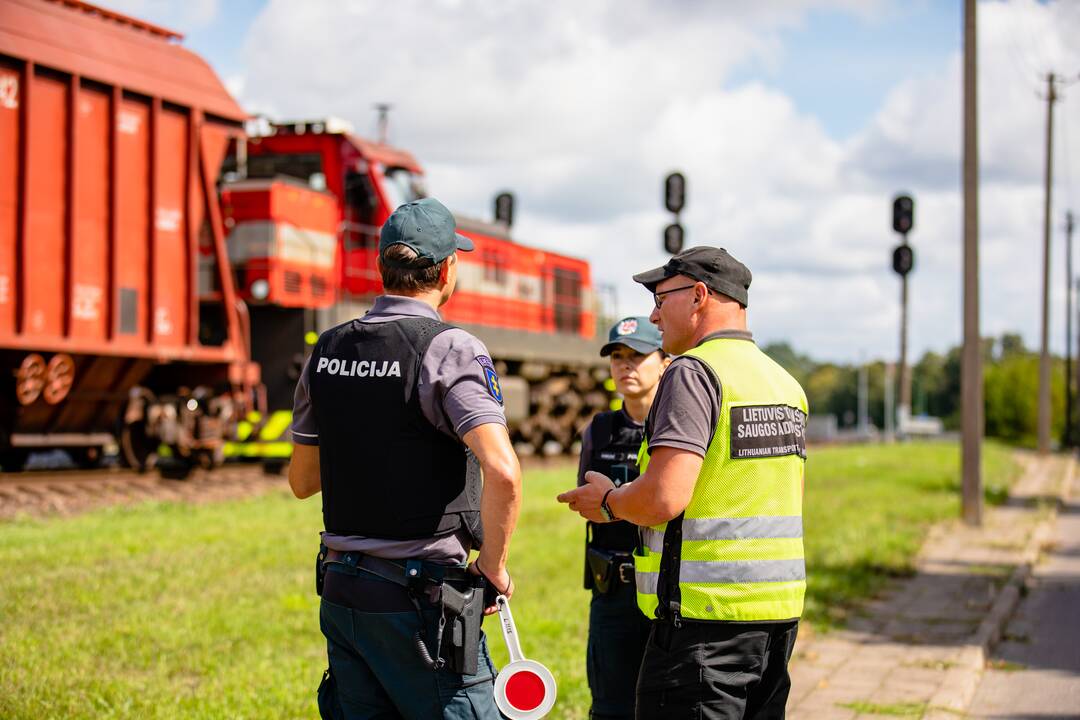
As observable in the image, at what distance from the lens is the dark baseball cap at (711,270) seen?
327cm

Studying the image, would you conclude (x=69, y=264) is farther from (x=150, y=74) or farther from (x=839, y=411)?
(x=839, y=411)

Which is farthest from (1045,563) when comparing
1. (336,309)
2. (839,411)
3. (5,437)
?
(839,411)

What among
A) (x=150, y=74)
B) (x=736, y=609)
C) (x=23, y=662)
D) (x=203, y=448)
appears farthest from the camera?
(x=203, y=448)

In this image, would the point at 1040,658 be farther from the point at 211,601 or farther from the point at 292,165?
the point at 292,165

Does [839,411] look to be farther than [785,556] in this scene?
Yes

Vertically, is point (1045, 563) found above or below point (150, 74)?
below

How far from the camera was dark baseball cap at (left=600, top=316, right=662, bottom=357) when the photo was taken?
4.43 meters

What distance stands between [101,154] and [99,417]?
304 cm

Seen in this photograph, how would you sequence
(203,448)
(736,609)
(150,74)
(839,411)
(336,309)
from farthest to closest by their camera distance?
(839,411), (336,309), (203,448), (150,74), (736,609)

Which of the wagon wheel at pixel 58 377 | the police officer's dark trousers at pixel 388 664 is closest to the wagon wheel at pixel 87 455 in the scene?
the wagon wheel at pixel 58 377

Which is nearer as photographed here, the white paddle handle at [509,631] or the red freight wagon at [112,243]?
the white paddle handle at [509,631]

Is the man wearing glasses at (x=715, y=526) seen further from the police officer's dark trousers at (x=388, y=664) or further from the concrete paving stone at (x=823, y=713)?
the concrete paving stone at (x=823, y=713)

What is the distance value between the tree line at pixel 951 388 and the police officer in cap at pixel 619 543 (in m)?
Answer: 56.5

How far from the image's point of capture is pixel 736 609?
310 cm
